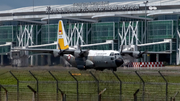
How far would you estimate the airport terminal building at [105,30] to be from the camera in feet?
377

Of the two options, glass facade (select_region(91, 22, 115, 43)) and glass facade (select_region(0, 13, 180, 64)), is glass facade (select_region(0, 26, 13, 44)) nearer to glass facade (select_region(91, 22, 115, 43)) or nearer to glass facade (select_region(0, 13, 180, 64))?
glass facade (select_region(0, 13, 180, 64))

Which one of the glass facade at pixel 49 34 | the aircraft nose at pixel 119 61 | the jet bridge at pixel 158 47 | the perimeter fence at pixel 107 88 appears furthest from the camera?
the glass facade at pixel 49 34

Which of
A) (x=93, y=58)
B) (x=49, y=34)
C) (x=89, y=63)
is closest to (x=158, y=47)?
(x=49, y=34)

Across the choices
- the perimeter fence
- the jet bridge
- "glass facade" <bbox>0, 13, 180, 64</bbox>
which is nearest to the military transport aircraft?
the perimeter fence

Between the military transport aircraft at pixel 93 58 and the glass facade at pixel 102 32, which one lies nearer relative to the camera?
the military transport aircraft at pixel 93 58

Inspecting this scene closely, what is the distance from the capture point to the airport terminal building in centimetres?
11494

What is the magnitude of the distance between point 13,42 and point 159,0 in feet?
193

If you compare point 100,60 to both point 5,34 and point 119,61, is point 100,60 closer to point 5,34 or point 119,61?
point 119,61

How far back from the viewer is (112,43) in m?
122

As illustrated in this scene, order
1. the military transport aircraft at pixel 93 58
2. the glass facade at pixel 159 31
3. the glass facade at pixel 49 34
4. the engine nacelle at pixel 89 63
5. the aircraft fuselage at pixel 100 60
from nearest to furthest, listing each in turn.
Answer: the aircraft fuselage at pixel 100 60 < the military transport aircraft at pixel 93 58 < the engine nacelle at pixel 89 63 < the glass facade at pixel 159 31 < the glass facade at pixel 49 34

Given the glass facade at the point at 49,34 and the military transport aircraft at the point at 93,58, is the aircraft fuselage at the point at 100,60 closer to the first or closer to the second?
the military transport aircraft at the point at 93,58

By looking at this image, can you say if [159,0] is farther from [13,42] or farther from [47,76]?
[47,76]

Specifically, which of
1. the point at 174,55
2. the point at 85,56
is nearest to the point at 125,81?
the point at 85,56

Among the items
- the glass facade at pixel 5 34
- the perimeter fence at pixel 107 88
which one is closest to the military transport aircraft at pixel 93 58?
the perimeter fence at pixel 107 88
